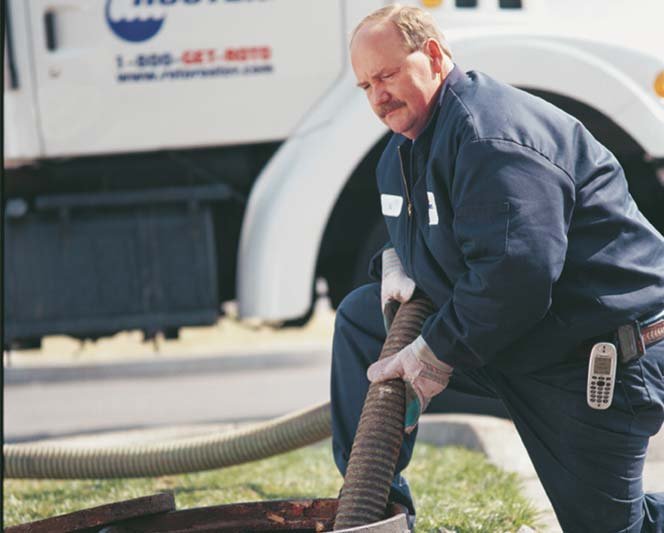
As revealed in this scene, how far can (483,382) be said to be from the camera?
288cm

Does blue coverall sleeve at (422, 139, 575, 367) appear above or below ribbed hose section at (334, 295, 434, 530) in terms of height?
above

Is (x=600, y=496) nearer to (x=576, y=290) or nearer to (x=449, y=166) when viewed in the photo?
(x=576, y=290)

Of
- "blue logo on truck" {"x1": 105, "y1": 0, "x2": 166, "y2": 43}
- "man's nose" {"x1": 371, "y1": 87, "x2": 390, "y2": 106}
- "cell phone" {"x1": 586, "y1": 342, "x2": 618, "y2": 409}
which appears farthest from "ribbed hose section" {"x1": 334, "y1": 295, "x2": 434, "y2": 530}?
"blue logo on truck" {"x1": 105, "y1": 0, "x2": 166, "y2": 43}

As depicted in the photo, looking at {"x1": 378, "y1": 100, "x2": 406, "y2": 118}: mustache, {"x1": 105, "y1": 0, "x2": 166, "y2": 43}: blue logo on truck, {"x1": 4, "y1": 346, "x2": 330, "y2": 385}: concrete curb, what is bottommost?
{"x1": 4, "y1": 346, "x2": 330, "y2": 385}: concrete curb

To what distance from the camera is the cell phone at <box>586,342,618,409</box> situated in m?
2.57

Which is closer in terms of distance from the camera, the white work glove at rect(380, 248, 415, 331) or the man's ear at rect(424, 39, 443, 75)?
the man's ear at rect(424, 39, 443, 75)

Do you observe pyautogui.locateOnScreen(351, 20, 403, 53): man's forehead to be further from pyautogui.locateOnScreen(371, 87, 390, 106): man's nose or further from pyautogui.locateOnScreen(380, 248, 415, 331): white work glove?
pyautogui.locateOnScreen(380, 248, 415, 331): white work glove

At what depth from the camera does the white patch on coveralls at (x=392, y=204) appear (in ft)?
9.38

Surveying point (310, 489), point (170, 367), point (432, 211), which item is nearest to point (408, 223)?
point (432, 211)

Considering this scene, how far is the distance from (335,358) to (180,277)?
2.04m

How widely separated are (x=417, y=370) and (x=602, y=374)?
1.40ft

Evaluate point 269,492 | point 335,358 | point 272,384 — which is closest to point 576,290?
point 335,358

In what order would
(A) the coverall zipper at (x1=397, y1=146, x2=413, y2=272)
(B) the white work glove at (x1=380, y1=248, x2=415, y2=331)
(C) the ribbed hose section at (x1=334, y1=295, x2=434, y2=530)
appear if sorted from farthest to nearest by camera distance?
(B) the white work glove at (x1=380, y1=248, x2=415, y2=331) → (A) the coverall zipper at (x1=397, y1=146, x2=413, y2=272) → (C) the ribbed hose section at (x1=334, y1=295, x2=434, y2=530)

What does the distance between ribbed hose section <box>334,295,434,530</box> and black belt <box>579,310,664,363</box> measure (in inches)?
17.2
